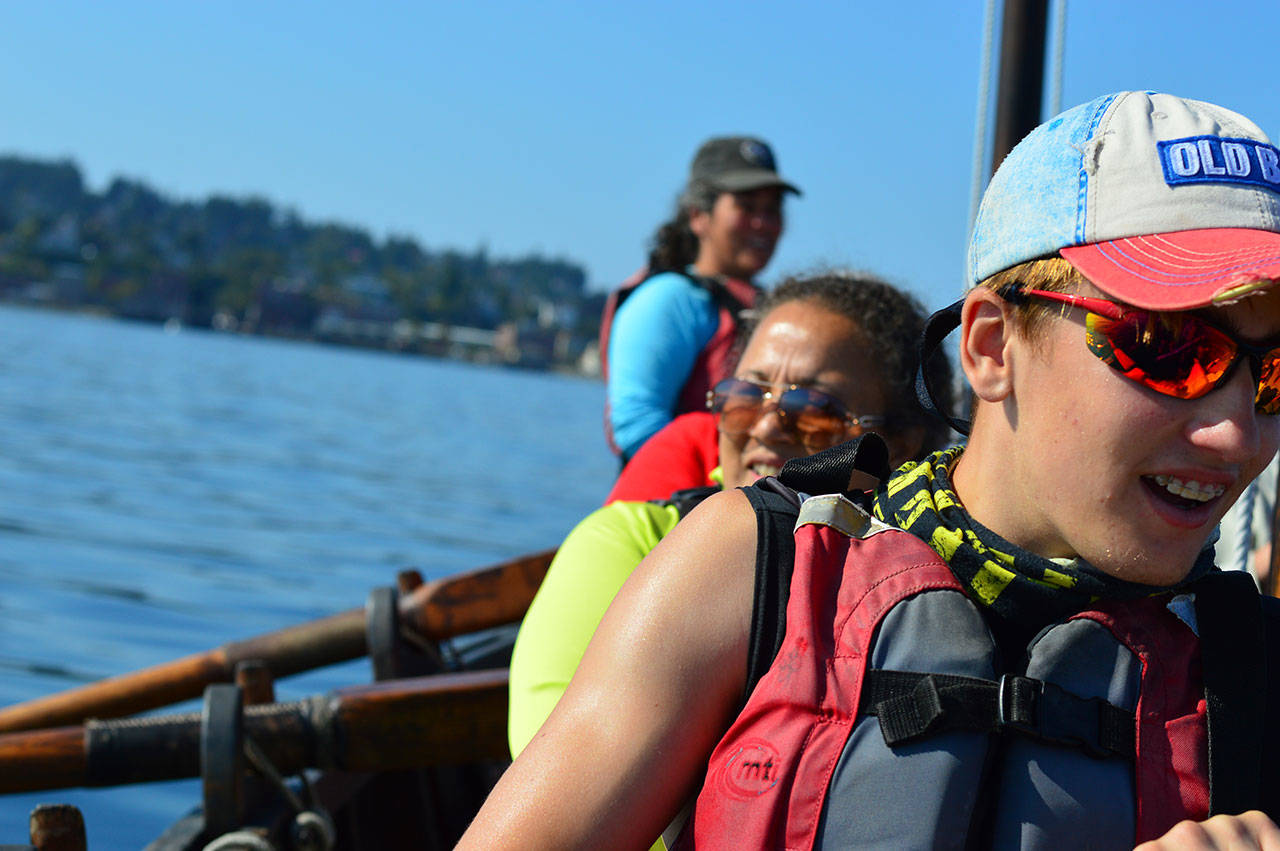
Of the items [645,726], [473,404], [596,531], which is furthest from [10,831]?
[473,404]

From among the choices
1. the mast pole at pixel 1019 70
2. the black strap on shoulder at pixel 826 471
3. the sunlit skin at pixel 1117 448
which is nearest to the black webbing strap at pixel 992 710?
the sunlit skin at pixel 1117 448

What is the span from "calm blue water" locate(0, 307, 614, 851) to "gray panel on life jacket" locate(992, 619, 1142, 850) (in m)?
4.26

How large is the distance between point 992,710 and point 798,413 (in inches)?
52.1

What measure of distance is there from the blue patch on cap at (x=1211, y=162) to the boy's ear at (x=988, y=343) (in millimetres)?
202

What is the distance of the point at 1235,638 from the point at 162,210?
5992 inches

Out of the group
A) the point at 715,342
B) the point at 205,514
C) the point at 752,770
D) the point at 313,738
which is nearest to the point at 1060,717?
the point at 752,770

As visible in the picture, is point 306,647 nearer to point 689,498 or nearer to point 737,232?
point 737,232

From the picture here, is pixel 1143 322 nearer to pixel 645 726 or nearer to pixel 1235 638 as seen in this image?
pixel 1235 638

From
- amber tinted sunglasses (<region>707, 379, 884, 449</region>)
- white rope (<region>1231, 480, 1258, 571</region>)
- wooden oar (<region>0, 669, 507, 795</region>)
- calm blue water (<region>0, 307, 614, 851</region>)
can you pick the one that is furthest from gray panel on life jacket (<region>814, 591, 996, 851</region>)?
calm blue water (<region>0, 307, 614, 851</region>)

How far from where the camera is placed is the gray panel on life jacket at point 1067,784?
1268 millimetres

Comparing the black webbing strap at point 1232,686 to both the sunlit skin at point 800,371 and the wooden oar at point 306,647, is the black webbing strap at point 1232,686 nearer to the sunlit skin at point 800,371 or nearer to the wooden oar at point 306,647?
the sunlit skin at point 800,371

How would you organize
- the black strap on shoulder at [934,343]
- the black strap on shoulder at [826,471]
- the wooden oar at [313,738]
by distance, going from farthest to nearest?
the wooden oar at [313,738], the black strap on shoulder at [934,343], the black strap on shoulder at [826,471]

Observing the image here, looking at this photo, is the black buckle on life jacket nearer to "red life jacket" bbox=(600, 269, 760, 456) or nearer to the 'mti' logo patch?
the 'mti' logo patch

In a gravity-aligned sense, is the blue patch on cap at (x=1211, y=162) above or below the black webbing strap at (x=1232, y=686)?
above
